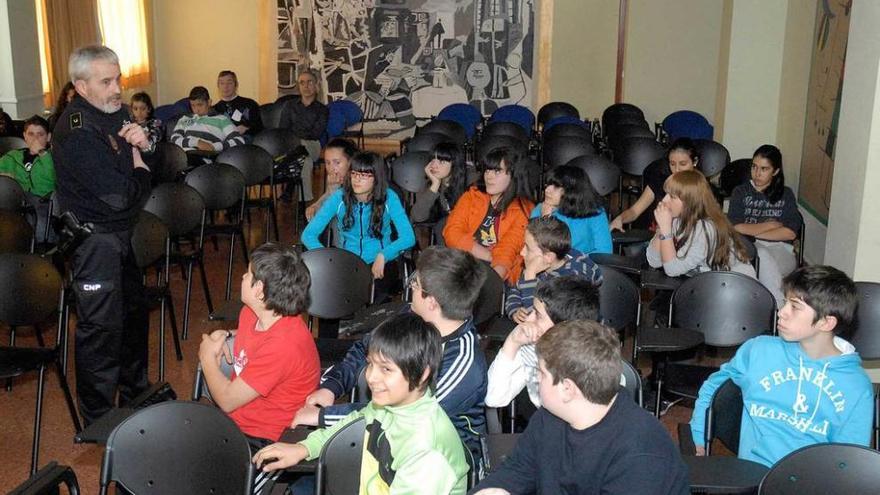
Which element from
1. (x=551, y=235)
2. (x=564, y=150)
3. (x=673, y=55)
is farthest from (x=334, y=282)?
(x=673, y=55)

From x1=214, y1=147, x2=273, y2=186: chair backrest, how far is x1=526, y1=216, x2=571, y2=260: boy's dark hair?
4.10m

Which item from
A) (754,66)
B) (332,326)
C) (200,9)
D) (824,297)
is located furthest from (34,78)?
(824,297)

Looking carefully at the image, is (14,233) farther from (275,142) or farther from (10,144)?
(275,142)

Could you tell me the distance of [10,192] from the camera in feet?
20.3

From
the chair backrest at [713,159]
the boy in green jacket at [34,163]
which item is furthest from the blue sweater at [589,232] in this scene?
the boy in green jacket at [34,163]

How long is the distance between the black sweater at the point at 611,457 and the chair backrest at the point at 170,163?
5.46 metres

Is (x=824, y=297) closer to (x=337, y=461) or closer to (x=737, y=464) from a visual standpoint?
(x=737, y=464)

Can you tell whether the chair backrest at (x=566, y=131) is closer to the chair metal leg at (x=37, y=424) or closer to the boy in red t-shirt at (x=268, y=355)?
the chair metal leg at (x=37, y=424)

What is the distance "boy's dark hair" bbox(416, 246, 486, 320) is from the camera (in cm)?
304

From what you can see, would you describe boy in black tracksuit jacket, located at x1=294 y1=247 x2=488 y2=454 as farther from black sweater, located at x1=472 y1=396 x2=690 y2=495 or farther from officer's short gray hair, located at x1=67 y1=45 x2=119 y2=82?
officer's short gray hair, located at x1=67 y1=45 x2=119 y2=82

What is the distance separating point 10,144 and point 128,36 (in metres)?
4.70

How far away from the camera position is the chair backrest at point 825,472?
240cm

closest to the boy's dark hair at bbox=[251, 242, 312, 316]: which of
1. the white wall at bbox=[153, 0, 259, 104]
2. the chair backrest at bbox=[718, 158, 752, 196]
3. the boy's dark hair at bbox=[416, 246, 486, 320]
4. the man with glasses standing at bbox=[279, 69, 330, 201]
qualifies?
the boy's dark hair at bbox=[416, 246, 486, 320]

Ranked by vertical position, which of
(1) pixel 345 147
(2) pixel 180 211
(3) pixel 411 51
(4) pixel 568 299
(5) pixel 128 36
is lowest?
(2) pixel 180 211
